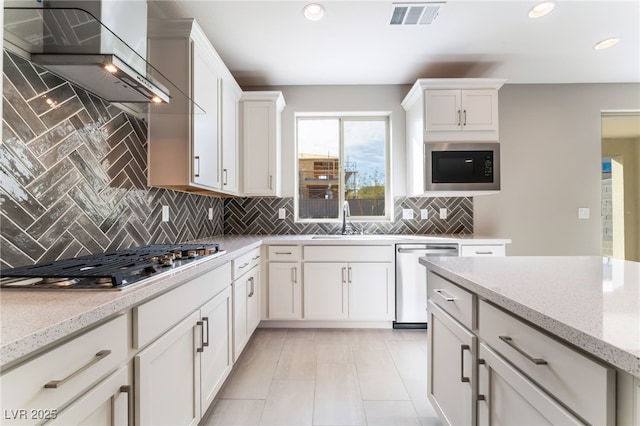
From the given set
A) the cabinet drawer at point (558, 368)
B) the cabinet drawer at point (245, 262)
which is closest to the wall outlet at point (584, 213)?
the cabinet drawer at point (558, 368)

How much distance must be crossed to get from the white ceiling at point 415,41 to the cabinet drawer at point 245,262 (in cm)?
181

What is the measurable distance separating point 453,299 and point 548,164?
309 cm

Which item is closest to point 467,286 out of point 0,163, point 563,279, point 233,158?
point 563,279

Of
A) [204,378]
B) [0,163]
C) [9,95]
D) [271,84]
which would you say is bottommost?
[204,378]

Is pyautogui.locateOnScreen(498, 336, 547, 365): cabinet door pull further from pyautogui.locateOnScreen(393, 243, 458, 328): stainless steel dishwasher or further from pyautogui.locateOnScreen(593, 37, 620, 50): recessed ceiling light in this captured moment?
pyautogui.locateOnScreen(593, 37, 620, 50): recessed ceiling light

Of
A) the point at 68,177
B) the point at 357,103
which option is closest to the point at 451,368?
the point at 68,177

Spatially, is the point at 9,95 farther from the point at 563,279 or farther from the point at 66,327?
the point at 563,279

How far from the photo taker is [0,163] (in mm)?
1088

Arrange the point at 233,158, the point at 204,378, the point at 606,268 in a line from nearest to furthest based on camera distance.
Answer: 1. the point at 606,268
2. the point at 204,378
3. the point at 233,158

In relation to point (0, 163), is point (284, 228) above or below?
below

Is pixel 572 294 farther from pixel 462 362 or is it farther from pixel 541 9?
pixel 541 9

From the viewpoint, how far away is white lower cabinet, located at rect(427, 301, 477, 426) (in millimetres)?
1113

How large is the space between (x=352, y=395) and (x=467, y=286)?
1220 mm

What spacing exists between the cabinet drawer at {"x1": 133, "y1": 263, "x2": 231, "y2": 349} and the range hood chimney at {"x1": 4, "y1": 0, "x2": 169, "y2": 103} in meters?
0.94
